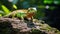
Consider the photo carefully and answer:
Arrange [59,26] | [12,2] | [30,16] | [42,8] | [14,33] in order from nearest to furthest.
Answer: [14,33] → [30,16] → [12,2] → [59,26] → [42,8]

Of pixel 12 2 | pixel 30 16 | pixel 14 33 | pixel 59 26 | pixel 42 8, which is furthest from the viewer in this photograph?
pixel 42 8

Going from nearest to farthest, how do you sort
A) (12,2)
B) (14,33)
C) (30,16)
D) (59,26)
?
(14,33)
(30,16)
(12,2)
(59,26)

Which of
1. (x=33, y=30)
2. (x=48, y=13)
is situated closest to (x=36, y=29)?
(x=33, y=30)

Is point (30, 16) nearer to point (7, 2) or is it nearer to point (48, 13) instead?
point (7, 2)

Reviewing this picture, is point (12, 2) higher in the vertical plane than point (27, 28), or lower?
higher

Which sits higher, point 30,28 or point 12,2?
point 12,2

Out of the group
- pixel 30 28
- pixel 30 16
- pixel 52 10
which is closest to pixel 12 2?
pixel 52 10

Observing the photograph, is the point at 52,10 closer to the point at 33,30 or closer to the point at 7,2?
the point at 7,2

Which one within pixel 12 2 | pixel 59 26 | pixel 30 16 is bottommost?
pixel 59 26

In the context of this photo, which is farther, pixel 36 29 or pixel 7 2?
pixel 7 2
